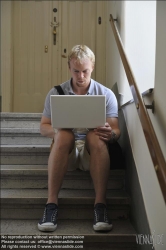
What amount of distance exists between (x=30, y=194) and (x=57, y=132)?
41 cm

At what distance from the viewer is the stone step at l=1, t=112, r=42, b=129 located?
94.2 inches

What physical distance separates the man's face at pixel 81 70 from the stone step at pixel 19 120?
0.90 metres

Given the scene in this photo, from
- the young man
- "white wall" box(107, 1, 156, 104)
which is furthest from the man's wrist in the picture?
"white wall" box(107, 1, 156, 104)

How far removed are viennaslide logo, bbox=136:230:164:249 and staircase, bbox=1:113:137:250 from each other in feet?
0.20

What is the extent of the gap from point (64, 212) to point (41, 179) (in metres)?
0.29

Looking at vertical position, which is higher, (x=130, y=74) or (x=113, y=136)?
(x=130, y=74)

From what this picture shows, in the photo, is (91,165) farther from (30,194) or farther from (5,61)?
(5,61)

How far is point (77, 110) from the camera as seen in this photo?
4.34 feet

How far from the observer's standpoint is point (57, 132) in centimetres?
147

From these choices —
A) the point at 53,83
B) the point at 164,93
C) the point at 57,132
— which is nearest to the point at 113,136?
the point at 57,132

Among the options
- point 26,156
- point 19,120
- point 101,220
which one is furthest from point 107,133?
point 19,120

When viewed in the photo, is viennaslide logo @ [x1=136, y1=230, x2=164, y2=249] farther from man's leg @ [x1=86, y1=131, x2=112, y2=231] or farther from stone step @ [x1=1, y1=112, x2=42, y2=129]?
stone step @ [x1=1, y1=112, x2=42, y2=129]

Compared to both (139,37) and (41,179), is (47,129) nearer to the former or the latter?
(41,179)

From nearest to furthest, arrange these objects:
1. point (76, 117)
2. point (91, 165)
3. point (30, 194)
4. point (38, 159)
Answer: point (76, 117) → point (91, 165) → point (30, 194) → point (38, 159)
